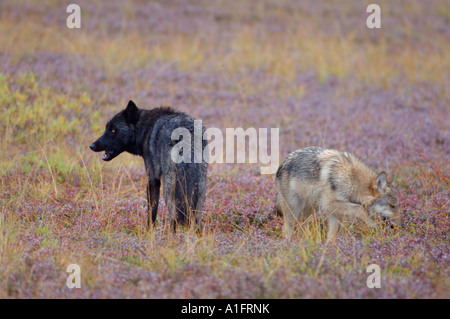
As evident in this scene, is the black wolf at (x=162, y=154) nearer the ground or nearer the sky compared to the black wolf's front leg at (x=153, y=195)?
nearer the sky

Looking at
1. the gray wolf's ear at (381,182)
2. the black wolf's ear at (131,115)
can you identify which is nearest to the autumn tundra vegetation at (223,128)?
the gray wolf's ear at (381,182)

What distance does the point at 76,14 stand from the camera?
57.1ft

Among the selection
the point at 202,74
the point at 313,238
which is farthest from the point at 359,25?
the point at 313,238

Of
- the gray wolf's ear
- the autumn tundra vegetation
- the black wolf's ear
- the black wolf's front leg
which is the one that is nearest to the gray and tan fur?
the gray wolf's ear

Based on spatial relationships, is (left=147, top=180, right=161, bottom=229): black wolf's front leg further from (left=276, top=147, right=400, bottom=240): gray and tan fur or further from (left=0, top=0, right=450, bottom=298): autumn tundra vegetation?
(left=276, top=147, right=400, bottom=240): gray and tan fur

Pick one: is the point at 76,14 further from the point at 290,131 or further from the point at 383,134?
the point at 383,134

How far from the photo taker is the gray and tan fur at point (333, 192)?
6199mm

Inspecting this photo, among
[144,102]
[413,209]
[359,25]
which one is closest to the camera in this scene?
[413,209]

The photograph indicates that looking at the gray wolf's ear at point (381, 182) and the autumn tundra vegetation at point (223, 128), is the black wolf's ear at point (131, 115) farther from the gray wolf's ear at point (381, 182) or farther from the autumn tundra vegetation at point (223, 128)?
the gray wolf's ear at point (381, 182)

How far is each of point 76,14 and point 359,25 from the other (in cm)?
1208

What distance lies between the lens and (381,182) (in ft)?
20.3

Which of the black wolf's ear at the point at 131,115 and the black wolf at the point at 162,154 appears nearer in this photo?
the black wolf at the point at 162,154

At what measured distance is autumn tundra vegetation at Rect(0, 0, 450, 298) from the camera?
4.66 metres

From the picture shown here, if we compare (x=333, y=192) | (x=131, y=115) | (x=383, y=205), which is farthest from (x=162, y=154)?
(x=383, y=205)
